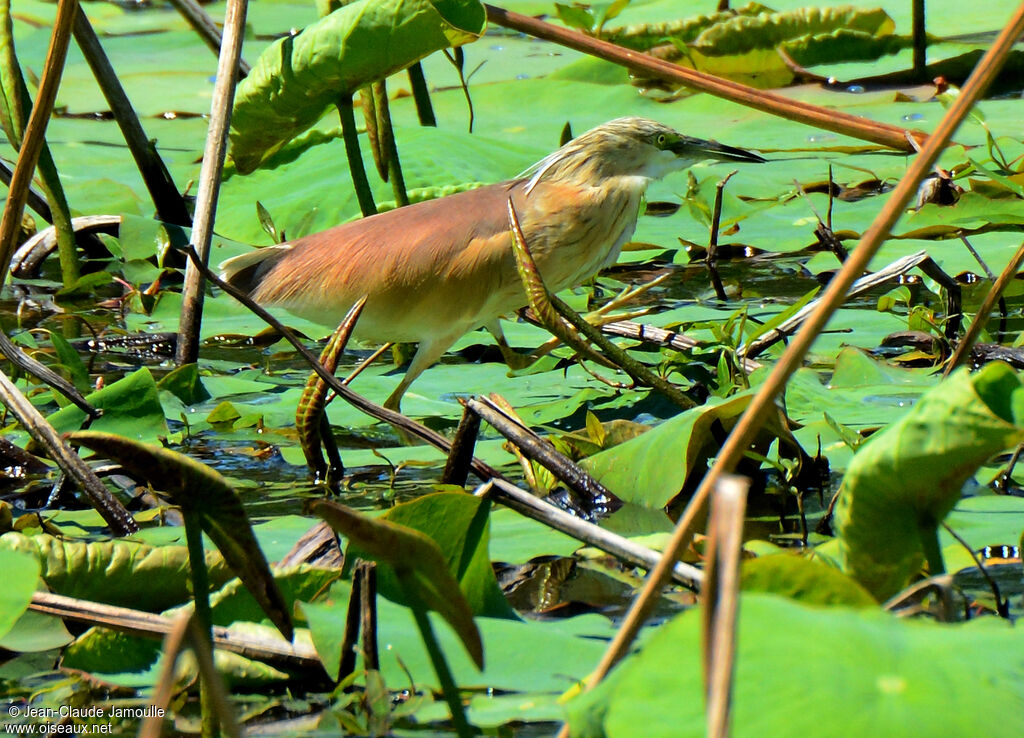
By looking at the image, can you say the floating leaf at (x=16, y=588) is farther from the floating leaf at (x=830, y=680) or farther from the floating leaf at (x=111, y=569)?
the floating leaf at (x=830, y=680)

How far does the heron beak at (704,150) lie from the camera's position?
325 cm

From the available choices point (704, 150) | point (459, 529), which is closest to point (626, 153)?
point (704, 150)

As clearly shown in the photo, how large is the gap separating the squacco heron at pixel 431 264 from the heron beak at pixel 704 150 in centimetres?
27

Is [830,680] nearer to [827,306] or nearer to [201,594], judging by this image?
[827,306]

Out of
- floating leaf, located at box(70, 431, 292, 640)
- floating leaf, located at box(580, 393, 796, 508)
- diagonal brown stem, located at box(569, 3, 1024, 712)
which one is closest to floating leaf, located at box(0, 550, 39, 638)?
floating leaf, located at box(70, 431, 292, 640)

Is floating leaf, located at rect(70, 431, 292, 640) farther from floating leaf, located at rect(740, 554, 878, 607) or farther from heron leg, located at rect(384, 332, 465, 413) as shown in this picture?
Answer: heron leg, located at rect(384, 332, 465, 413)

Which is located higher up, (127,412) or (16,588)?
(16,588)

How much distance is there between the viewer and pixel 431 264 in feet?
9.32

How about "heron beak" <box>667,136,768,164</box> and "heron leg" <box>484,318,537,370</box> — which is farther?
"heron beak" <box>667,136,768,164</box>

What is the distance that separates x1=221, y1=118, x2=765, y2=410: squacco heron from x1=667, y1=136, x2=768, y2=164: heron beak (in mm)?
269

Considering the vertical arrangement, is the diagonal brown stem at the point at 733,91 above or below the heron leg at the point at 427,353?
above

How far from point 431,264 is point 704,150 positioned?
85 centimetres

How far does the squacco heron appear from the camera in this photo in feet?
9.32

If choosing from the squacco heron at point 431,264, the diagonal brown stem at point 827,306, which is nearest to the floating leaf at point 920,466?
the diagonal brown stem at point 827,306
